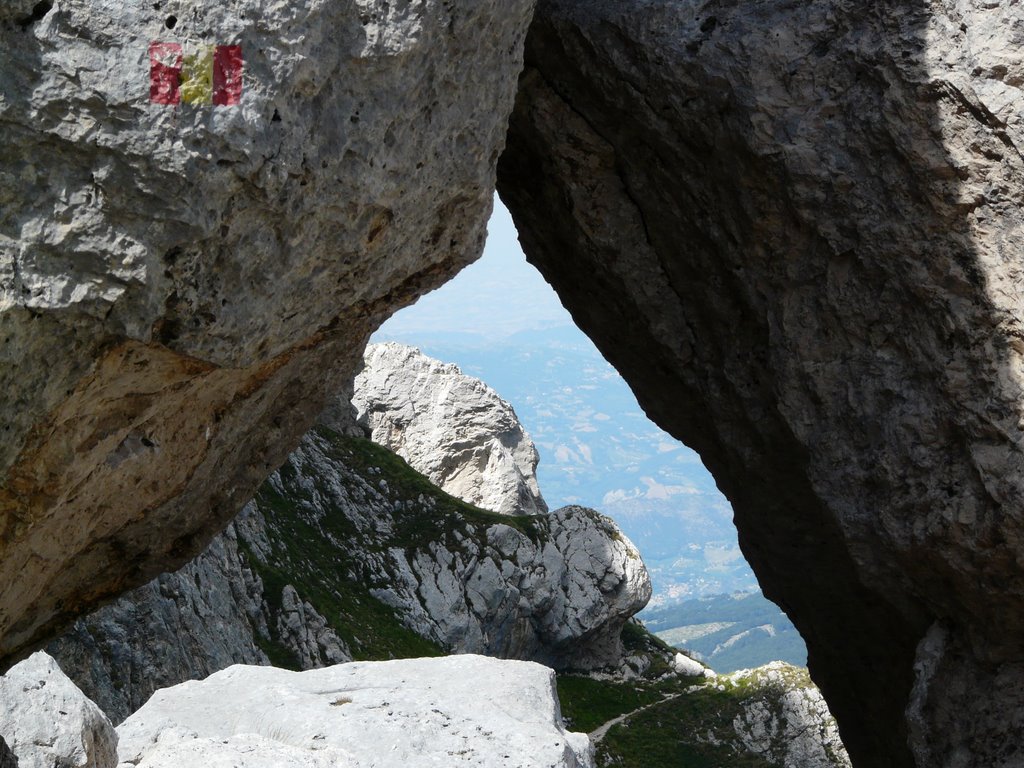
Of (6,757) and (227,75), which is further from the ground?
(227,75)

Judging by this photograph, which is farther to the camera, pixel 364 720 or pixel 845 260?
pixel 845 260

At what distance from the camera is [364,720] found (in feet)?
40.4

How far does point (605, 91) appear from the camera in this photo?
13.4 m

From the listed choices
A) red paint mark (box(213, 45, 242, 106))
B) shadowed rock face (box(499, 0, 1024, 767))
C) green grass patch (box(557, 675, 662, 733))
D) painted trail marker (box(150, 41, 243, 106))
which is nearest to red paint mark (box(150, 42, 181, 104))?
painted trail marker (box(150, 41, 243, 106))

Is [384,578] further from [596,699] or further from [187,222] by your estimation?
[187,222]

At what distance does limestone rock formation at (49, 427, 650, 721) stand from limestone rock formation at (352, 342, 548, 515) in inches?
391

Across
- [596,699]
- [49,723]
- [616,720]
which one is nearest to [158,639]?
[49,723]

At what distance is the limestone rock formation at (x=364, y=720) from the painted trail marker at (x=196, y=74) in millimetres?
6937

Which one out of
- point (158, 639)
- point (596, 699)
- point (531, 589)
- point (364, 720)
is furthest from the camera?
point (596, 699)

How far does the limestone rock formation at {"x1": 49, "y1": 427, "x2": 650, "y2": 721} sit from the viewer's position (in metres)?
27.9

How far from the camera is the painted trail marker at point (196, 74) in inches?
272

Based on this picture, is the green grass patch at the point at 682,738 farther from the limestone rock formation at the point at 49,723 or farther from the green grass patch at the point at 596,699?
the limestone rock formation at the point at 49,723

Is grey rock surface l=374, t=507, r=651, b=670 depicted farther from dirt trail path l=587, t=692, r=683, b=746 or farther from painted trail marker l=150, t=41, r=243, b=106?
painted trail marker l=150, t=41, r=243, b=106

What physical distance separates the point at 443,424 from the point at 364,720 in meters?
43.2
